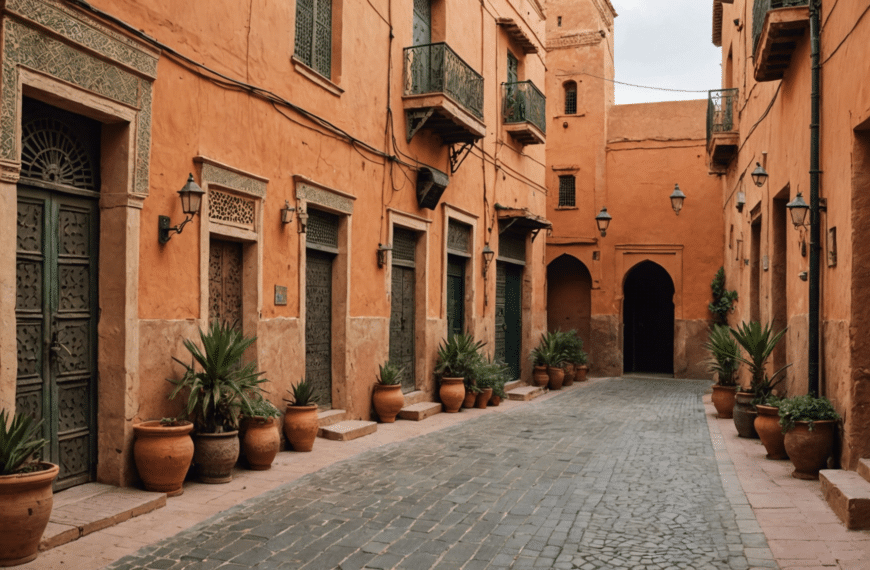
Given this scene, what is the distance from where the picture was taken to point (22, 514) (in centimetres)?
455

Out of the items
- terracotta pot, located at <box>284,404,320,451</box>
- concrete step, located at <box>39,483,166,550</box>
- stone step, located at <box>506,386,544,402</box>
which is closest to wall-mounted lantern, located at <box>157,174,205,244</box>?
concrete step, located at <box>39,483,166,550</box>

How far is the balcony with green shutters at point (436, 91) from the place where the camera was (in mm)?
11844

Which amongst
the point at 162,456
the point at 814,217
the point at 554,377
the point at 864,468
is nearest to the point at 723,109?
the point at 554,377

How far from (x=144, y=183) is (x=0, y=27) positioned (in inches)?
64.6

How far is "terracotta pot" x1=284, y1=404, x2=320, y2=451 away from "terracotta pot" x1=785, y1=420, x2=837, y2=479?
4.67 meters

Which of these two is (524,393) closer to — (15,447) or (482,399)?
(482,399)

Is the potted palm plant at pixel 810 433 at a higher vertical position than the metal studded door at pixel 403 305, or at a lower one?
lower

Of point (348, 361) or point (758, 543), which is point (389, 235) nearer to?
point (348, 361)

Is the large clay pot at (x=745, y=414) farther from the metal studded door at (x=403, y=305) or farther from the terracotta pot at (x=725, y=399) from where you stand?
the metal studded door at (x=403, y=305)

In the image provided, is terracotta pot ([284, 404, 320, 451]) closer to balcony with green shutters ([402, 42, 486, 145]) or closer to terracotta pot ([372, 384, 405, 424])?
terracotta pot ([372, 384, 405, 424])

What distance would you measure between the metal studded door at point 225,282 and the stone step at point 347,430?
1.89 m

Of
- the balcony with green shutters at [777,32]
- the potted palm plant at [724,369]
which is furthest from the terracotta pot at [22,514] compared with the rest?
the potted palm plant at [724,369]

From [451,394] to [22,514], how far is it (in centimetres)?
847

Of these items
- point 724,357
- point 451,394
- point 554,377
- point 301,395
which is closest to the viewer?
point 301,395
